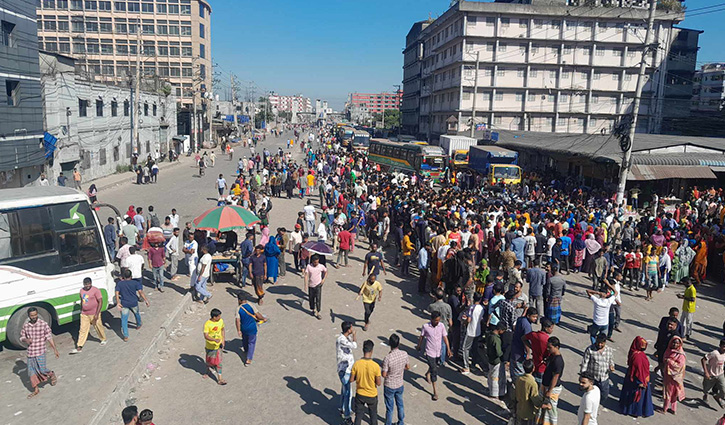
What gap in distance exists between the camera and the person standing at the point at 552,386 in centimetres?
652

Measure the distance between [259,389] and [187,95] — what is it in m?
79.6

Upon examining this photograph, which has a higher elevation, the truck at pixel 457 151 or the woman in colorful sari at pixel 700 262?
the truck at pixel 457 151

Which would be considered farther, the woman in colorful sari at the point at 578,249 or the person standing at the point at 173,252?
the woman in colorful sari at the point at 578,249

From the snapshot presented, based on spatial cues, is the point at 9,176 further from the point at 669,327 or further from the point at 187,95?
the point at 187,95

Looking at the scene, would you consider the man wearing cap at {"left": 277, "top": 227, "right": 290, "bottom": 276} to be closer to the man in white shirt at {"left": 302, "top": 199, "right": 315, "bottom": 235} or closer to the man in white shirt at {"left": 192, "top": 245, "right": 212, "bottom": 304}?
the man in white shirt at {"left": 192, "top": 245, "right": 212, "bottom": 304}

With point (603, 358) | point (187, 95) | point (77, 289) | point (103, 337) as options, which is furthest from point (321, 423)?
point (187, 95)

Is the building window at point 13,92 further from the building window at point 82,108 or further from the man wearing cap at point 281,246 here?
the man wearing cap at point 281,246

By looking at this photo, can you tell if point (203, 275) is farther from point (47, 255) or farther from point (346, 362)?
point (346, 362)

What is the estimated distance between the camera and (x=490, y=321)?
28.7 feet

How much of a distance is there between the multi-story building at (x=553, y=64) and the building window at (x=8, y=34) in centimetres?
4428

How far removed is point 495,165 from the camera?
30859 mm

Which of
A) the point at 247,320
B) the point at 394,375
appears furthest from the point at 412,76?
the point at 394,375

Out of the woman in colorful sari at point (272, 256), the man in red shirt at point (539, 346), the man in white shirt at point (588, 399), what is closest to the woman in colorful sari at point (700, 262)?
the man in red shirt at point (539, 346)

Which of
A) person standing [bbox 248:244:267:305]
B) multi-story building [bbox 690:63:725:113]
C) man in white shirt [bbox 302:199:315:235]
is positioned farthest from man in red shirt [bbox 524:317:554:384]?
multi-story building [bbox 690:63:725:113]
